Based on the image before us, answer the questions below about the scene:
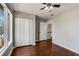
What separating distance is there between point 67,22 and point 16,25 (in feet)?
11.0

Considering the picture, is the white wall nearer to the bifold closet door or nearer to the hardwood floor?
the hardwood floor

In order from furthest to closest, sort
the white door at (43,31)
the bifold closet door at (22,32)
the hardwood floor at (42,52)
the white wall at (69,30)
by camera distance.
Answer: the white door at (43,31) → the bifold closet door at (22,32) → the white wall at (69,30) → the hardwood floor at (42,52)

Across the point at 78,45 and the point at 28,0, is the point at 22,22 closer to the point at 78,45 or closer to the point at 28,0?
the point at 78,45

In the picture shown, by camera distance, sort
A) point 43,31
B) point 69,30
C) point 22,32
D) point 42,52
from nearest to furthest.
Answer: point 42,52
point 69,30
point 22,32
point 43,31

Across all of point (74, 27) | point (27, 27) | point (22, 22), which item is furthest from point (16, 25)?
point (74, 27)

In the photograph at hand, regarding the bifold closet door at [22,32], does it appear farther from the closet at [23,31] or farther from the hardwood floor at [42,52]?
the hardwood floor at [42,52]

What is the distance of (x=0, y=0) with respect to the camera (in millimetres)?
784

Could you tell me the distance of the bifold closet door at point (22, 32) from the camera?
5375 mm

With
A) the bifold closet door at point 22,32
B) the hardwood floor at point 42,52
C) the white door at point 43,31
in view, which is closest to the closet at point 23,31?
the bifold closet door at point 22,32

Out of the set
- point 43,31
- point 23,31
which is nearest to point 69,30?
point 23,31

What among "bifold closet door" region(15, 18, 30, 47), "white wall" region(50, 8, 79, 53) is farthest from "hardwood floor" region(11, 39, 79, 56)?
"bifold closet door" region(15, 18, 30, 47)

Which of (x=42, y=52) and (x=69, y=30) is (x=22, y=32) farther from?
(x=69, y=30)

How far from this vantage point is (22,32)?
565 centimetres

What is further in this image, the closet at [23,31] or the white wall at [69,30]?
the closet at [23,31]
